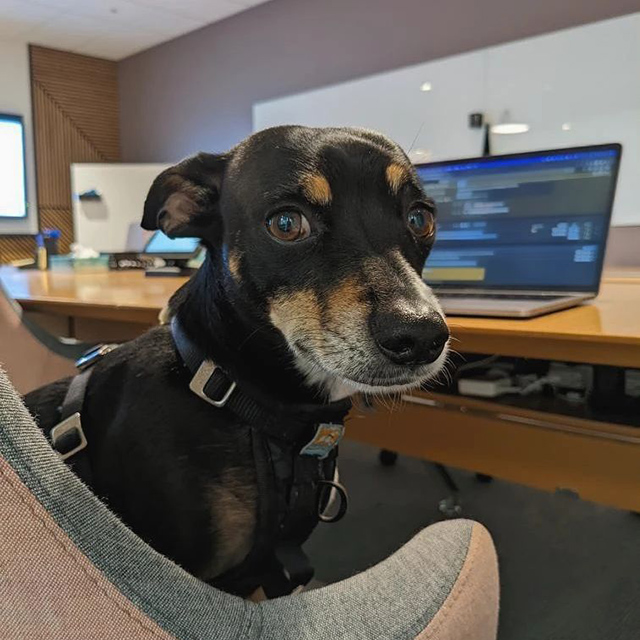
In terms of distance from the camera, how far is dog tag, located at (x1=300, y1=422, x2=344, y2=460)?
0.90 m

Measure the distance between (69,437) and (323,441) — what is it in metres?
0.36

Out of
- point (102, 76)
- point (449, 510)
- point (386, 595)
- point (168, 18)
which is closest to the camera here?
point (386, 595)

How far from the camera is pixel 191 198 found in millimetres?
985

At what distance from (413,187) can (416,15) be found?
3.70 metres

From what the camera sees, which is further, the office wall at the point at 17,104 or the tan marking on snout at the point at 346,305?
the office wall at the point at 17,104

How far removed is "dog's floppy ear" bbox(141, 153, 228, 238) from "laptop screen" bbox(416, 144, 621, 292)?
61 cm

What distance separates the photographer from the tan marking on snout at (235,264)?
902mm

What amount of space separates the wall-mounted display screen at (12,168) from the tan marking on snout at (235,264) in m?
5.65

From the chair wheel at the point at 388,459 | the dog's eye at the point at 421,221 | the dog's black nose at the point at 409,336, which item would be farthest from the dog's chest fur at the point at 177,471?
the chair wheel at the point at 388,459

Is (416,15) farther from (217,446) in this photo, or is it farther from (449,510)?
(217,446)

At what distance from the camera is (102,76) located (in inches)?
255

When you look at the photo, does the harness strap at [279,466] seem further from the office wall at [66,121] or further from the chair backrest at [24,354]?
the office wall at [66,121]

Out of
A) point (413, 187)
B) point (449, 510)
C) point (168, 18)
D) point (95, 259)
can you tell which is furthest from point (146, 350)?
point (168, 18)

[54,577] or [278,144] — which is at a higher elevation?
[278,144]
